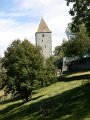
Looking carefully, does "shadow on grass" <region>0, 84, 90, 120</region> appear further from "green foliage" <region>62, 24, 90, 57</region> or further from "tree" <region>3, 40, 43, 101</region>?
"green foliage" <region>62, 24, 90, 57</region>

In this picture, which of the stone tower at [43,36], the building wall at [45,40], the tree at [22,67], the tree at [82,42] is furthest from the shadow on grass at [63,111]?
the stone tower at [43,36]

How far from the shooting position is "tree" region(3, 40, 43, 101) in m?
57.5

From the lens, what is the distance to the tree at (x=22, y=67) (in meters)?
57.5

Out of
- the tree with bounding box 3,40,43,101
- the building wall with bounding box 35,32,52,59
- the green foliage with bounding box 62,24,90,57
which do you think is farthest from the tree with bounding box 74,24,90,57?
the building wall with bounding box 35,32,52,59

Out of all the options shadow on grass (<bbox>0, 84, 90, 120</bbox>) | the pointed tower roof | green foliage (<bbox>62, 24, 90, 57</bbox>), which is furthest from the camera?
the pointed tower roof

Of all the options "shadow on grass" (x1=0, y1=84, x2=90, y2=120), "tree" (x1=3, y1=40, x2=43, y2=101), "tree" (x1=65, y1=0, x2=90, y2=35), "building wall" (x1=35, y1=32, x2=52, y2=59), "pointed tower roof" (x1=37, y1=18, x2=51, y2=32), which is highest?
"pointed tower roof" (x1=37, y1=18, x2=51, y2=32)

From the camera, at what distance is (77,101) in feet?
123

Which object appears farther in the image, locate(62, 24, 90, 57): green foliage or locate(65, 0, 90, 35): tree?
locate(62, 24, 90, 57): green foliage

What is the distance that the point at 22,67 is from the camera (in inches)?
2274

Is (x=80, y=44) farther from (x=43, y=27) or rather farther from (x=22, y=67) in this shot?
(x=43, y=27)

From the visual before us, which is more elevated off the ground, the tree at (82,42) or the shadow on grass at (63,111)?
the tree at (82,42)

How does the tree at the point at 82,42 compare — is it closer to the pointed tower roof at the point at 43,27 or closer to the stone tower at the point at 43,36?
the stone tower at the point at 43,36

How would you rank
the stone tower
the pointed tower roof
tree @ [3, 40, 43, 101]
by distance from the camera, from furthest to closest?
the stone tower < the pointed tower roof < tree @ [3, 40, 43, 101]

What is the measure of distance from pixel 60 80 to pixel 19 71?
Answer: 20.9 m
